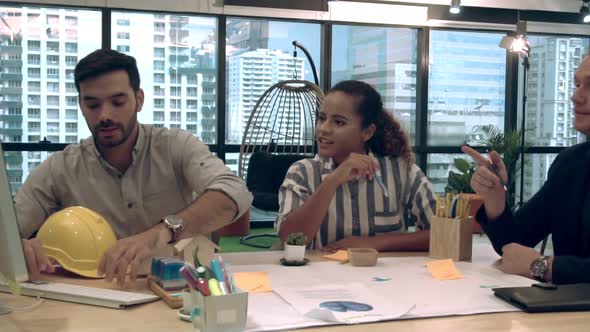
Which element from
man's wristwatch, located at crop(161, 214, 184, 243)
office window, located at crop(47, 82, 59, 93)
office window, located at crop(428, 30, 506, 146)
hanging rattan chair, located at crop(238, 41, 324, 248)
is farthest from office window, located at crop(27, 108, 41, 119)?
man's wristwatch, located at crop(161, 214, 184, 243)

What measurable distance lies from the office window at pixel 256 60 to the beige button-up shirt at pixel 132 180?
165 inches

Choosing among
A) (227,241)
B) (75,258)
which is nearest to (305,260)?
(75,258)

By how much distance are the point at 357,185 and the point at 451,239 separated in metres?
0.48

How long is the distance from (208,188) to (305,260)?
448 millimetres

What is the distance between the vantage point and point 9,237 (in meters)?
1.08

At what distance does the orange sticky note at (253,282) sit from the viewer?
135 centimetres

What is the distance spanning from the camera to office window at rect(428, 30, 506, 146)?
23.4 ft

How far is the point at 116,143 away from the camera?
2129 millimetres

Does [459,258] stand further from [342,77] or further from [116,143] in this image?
[342,77]

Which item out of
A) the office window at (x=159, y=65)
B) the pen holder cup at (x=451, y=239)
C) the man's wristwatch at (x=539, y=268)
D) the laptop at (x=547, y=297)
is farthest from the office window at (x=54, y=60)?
the laptop at (x=547, y=297)

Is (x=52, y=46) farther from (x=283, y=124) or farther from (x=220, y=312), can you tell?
(x=220, y=312)

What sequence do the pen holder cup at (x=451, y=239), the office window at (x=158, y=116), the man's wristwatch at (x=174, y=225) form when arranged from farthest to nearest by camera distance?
the office window at (x=158, y=116) → the pen holder cup at (x=451, y=239) → the man's wristwatch at (x=174, y=225)

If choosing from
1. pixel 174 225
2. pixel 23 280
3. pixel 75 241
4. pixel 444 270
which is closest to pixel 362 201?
pixel 444 270

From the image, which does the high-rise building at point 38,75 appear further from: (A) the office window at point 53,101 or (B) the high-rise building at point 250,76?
(B) the high-rise building at point 250,76
